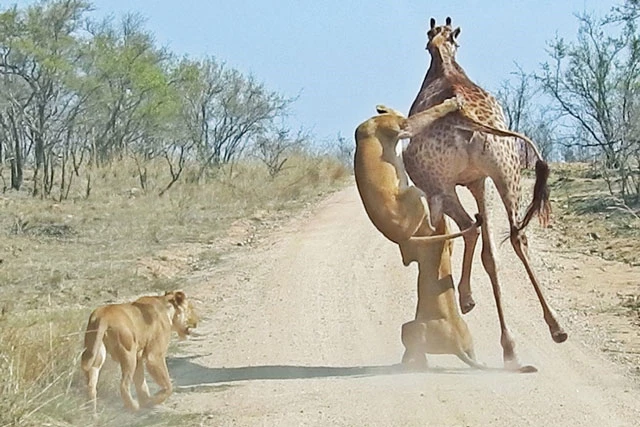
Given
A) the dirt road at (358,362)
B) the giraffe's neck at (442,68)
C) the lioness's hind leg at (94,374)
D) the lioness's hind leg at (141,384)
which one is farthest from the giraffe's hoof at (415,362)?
the lioness's hind leg at (94,374)

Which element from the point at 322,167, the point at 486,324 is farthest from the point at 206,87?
the point at 486,324

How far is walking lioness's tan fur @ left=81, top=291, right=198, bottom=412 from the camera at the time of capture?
718 cm

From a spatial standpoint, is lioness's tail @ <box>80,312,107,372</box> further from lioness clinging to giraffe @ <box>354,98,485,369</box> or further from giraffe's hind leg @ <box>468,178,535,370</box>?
giraffe's hind leg @ <box>468,178,535,370</box>

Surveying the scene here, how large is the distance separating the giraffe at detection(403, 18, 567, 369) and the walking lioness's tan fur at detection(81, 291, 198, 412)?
89.0 inches

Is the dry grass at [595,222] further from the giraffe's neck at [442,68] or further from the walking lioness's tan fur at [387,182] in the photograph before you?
the walking lioness's tan fur at [387,182]

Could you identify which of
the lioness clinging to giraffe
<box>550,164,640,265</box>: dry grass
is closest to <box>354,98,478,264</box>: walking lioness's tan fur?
the lioness clinging to giraffe

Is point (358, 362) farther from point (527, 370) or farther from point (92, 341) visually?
point (92, 341)

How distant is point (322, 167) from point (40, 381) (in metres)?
25.8

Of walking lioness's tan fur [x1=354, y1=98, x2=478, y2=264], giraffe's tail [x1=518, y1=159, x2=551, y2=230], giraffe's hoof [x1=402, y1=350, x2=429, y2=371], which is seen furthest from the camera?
giraffe's tail [x1=518, y1=159, x2=551, y2=230]

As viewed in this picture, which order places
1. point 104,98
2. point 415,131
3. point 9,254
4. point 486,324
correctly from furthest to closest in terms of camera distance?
point 104,98 < point 9,254 < point 486,324 < point 415,131

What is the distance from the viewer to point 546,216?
9312 mm

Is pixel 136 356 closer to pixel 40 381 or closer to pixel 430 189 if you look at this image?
pixel 40 381

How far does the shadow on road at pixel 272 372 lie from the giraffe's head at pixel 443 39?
9.09 ft

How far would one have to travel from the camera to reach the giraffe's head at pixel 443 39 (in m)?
9.53
